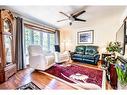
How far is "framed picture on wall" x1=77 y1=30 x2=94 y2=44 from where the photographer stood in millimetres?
4914

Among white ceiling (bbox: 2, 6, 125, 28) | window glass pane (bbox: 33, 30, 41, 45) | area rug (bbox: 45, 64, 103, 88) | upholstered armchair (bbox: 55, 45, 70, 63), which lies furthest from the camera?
window glass pane (bbox: 33, 30, 41, 45)

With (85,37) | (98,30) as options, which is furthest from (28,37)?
(98,30)

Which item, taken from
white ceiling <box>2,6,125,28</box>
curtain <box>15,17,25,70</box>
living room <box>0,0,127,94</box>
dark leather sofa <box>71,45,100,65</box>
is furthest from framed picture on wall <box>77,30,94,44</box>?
curtain <box>15,17,25,70</box>

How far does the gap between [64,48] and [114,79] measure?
336cm

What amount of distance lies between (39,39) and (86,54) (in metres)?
2.20

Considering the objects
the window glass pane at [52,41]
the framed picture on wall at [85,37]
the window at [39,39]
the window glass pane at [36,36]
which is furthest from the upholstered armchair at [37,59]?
the framed picture on wall at [85,37]

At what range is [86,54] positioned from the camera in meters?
4.89

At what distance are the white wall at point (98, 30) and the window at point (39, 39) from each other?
535mm

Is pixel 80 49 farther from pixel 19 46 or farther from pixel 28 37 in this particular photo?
pixel 19 46

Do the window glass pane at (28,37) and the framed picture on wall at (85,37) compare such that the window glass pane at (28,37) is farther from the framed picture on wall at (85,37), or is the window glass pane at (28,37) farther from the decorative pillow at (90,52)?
the decorative pillow at (90,52)

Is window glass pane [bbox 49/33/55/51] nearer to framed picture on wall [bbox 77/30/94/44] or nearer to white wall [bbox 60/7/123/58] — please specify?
white wall [bbox 60/7/123/58]

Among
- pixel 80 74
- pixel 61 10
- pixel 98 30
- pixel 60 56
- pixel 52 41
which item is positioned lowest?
pixel 80 74

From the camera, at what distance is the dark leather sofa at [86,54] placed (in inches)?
174
